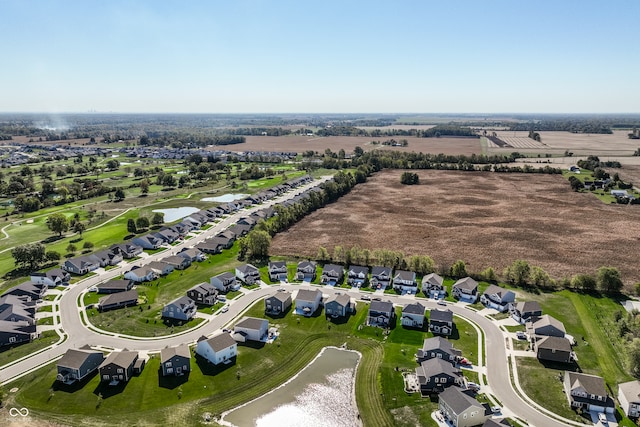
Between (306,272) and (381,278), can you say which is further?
(306,272)

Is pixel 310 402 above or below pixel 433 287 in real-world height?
below

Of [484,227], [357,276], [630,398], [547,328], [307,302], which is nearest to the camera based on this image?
[630,398]

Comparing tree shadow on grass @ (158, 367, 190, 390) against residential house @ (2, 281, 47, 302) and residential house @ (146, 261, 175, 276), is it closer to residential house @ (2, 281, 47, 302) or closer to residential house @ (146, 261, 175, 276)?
Answer: residential house @ (146, 261, 175, 276)

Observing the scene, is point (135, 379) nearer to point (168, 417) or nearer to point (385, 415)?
point (168, 417)

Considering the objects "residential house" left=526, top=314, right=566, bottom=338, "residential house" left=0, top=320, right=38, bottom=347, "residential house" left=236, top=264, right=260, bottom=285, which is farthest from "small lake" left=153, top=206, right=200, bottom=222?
"residential house" left=526, top=314, right=566, bottom=338

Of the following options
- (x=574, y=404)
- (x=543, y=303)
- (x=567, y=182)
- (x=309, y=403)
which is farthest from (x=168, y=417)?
(x=567, y=182)

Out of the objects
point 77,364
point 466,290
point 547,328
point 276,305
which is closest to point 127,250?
point 276,305

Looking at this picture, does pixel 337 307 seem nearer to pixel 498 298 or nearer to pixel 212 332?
pixel 212 332
